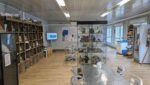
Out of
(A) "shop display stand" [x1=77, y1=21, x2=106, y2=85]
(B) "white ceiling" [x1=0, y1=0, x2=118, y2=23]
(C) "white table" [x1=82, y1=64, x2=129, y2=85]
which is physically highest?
(B) "white ceiling" [x1=0, y1=0, x2=118, y2=23]

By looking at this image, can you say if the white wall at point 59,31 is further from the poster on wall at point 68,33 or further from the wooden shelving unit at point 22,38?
the wooden shelving unit at point 22,38

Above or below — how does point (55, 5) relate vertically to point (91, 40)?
above

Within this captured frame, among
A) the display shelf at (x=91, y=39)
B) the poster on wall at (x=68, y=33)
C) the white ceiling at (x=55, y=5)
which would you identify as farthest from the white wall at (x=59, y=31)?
the display shelf at (x=91, y=39)

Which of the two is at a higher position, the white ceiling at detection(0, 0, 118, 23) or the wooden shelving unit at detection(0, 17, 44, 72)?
the white ceiling at detection(0, 0, 118, 23)

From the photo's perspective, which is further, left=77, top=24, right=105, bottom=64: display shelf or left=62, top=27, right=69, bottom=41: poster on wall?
left=62, top=27, right=69, bottom=41: poster on wall

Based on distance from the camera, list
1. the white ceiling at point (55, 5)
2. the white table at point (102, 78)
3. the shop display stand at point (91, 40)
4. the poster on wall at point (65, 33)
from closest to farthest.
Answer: the white table at point (102, 78) → the shop display stand at point (91, 40) → the white ceiling at point (55, 5) → the poster on wall at point (65, 33)

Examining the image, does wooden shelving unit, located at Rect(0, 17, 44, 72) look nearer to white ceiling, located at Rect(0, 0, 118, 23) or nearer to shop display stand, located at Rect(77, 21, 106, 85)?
white ceiling, located at Rect(0, 0, 118, 23)

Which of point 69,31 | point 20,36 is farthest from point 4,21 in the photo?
point 69,31

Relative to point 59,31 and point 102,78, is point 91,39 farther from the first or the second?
point 59,31

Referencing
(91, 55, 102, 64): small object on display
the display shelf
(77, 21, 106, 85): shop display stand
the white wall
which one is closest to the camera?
(91, 55, 102, 64): small object on display

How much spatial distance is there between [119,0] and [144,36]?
3517 millimetres

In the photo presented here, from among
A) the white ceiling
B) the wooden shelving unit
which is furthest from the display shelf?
the wooden shelving unit

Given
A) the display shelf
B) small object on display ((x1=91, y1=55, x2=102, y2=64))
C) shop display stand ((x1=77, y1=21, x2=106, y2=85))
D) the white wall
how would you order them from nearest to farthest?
1. small object on display ((x1=91, y1=55, x2=102, y2=64))
2. shop display stand ((x1=77, y1=21, x2=106, y2=85))
3. the display shelf
4. the white wall

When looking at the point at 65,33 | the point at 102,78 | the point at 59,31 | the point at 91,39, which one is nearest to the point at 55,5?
the point at 91,39
